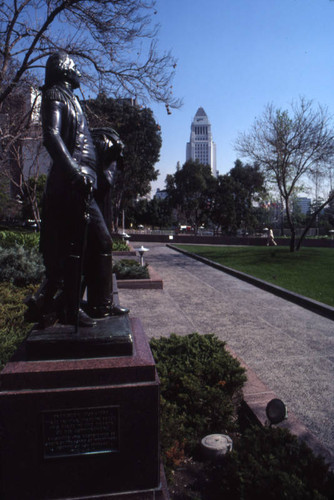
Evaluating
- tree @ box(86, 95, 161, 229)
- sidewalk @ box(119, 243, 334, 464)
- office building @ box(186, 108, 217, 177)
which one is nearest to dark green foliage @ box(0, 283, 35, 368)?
sidewalk @ box(119, 243, 334, 464)

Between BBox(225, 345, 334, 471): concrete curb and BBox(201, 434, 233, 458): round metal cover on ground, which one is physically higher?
BBox(225, 345, 334, 471): concrete curb

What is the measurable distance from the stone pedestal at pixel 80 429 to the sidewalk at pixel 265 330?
1527 millimetres

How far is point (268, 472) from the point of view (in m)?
2.44

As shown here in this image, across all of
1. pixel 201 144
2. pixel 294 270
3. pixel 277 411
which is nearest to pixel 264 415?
pixel 277 411

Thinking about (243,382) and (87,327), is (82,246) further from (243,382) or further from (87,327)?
(243,382)

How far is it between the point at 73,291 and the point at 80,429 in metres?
0.92

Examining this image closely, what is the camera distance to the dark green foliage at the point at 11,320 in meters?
4.23

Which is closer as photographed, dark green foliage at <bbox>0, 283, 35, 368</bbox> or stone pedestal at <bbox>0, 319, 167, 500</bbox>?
stone pedestal at <bbox>0, 319, 167, 500</bbox>

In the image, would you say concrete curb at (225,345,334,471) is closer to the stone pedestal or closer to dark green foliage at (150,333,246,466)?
dark green foliage at (150,333,246,466)

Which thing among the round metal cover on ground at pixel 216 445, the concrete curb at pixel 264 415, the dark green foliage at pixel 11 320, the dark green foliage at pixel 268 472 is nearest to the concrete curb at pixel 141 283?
the dark green foliage at pixel 11 320

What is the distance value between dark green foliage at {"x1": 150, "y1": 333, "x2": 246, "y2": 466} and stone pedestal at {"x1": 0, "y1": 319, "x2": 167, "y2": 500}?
0.55 meters

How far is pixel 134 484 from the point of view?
8.25 ft

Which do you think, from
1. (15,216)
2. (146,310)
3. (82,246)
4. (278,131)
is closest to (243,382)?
(82,246)

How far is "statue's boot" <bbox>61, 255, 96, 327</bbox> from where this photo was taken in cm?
277
